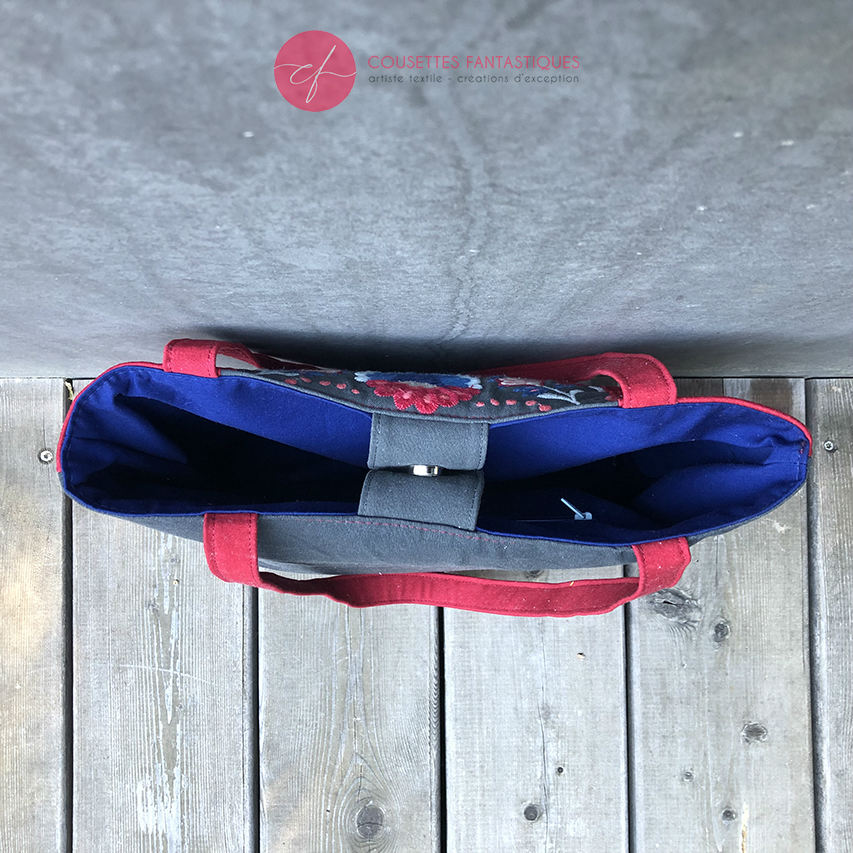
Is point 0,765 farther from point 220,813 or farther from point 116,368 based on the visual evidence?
point 116,368

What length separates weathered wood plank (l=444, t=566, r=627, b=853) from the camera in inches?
33.4

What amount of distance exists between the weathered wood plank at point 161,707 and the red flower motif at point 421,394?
0.38 meters

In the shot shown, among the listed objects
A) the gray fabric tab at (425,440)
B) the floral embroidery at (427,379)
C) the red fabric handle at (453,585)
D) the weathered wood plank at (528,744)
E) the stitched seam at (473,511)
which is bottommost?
the weathered wood plank at (528,744)

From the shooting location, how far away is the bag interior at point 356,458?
59 centimetres

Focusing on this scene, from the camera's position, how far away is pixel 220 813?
2.77 feet

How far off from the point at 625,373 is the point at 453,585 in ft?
0.89

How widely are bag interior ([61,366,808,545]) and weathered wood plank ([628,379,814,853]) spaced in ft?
0.74

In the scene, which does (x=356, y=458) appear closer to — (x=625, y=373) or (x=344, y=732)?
(x=625, y=373)

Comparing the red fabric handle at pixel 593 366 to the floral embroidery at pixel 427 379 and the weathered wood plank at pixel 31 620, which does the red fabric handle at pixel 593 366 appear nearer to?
the floral embroidery at pixel 427 379

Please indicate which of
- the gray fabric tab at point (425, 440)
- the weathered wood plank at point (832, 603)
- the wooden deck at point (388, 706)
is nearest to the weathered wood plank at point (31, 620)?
the wooden deck at point (388, 706)

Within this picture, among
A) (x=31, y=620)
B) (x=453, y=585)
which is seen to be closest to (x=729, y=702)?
(x=453, y=585)

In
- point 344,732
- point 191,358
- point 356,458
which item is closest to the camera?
point 191,358

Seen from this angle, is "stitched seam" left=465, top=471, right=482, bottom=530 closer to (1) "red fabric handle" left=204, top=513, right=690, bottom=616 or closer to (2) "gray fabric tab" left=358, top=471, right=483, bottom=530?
(2) "gray fabric tab" left=358, top=471, right=483, bottom=530

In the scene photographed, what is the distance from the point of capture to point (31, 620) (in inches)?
33.2
